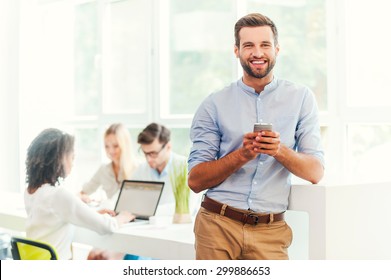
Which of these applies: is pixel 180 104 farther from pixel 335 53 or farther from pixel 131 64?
pixel 335 53

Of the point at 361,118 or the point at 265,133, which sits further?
the point at 361,118

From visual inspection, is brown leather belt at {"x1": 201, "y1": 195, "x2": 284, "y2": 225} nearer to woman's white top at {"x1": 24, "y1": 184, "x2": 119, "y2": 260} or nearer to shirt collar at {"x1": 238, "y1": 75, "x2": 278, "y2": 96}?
shirt collar at {"x1": 238, "y1": 75, "x2": 278, "y2": 96}

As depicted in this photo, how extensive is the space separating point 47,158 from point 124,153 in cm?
123

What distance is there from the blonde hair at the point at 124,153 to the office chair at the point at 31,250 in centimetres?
164

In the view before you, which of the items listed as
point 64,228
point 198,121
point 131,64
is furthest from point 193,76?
point 198,121

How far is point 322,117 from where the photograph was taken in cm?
432

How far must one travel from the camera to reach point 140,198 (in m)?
4.06

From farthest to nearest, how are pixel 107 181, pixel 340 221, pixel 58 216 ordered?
pixel 107 181 < pixel 58 216 < pixel 340 221

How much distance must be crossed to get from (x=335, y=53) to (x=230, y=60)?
1.16m

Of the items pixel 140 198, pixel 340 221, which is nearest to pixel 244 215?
pixel 340 221

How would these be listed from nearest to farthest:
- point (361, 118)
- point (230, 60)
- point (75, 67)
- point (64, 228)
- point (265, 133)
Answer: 1. point (265, 133)
2. point (64, 228)
3. point (361, 118)
4. point (230, 60)
5. point (75, 67)

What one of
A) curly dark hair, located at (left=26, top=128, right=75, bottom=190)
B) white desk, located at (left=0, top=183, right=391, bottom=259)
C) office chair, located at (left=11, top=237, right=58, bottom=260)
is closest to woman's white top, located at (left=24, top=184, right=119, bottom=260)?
curly dark hair, located at (left=26, top=128, right=75, bottom=190)

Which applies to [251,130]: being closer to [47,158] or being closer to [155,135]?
[47,158]

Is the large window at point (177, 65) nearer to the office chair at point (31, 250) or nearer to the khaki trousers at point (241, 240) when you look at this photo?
the khaki trousers at point (241, 240)
